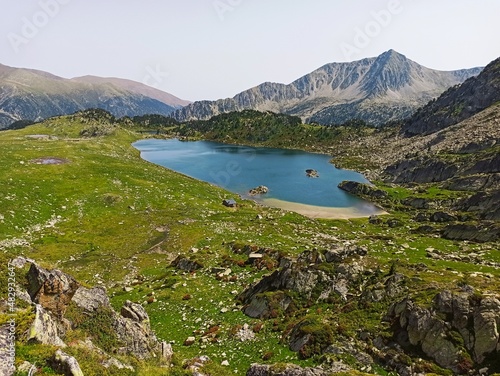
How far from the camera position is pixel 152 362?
1989 centimetres

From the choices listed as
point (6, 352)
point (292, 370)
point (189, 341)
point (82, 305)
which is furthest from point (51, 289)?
point (292, 370)

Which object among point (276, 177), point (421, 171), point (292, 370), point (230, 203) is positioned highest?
point (292, 370)

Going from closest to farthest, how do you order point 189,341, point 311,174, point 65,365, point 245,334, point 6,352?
point 6,352
point 65,365
point 245,334
point 189,341
point 311,174

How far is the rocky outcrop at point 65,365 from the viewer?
524 inches

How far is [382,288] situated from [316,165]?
17420cm

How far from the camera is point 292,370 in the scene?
1844cm

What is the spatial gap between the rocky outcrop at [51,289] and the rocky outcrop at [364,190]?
384 ft

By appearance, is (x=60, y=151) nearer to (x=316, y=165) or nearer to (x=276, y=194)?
(x=276, y=194)

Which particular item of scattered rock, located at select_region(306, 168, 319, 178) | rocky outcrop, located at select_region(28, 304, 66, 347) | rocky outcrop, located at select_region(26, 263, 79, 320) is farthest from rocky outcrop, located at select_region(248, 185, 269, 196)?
rocky outcrop, located at select_region(28, 304, 66, 347)

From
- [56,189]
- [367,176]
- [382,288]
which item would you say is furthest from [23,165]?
[367,176]

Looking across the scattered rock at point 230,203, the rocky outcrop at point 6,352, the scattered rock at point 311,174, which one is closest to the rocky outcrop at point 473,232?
the scattered rock at point 230,203

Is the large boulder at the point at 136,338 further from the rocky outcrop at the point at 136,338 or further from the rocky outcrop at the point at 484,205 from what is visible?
the rocky outcrop at the point at 484,205

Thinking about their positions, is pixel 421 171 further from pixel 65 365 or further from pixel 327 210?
pixel 65 365

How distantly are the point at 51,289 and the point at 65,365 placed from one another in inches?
329
